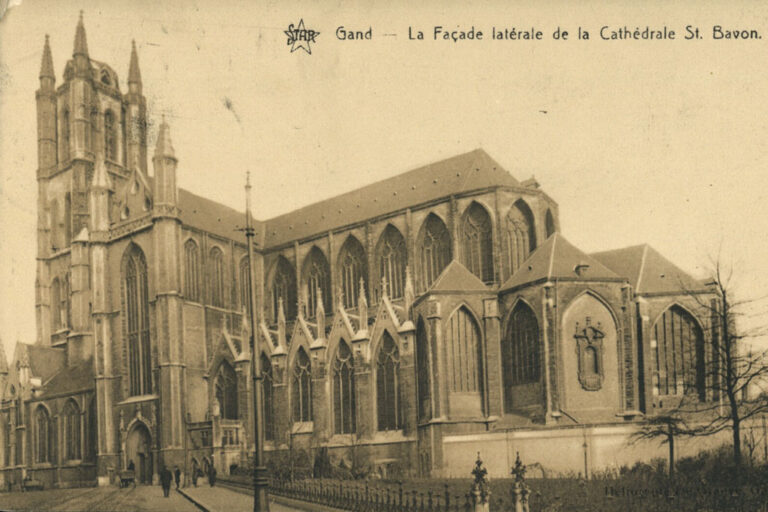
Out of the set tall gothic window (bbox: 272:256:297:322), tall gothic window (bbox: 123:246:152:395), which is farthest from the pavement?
tall gothic window (bbox: 272:256:297:322)

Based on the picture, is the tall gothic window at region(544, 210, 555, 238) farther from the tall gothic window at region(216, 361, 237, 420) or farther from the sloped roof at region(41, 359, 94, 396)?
the sloped roof at region(41, 359, 94, 396)

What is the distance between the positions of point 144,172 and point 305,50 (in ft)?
87.7

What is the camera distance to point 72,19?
24.4 meters

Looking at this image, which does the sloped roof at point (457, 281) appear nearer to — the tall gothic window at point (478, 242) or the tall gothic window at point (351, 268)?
the tall gothic window at point (478, 242)

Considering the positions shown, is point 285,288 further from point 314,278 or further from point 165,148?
point 165,148

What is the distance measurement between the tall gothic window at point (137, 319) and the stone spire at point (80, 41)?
59.5 ft

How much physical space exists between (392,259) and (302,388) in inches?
300

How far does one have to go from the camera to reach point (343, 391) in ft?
137

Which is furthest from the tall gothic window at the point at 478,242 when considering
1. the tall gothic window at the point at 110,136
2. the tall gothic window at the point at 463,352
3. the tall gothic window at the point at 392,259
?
the tall gothic window at the point at 110,136

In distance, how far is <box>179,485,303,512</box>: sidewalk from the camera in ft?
76.0

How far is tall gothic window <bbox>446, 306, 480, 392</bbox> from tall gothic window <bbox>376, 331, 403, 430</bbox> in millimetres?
3666

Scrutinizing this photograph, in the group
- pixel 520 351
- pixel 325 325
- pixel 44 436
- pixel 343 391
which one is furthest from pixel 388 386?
pixel 44 436

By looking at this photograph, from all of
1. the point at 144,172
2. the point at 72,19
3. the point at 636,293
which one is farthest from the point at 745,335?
the point at 144,172

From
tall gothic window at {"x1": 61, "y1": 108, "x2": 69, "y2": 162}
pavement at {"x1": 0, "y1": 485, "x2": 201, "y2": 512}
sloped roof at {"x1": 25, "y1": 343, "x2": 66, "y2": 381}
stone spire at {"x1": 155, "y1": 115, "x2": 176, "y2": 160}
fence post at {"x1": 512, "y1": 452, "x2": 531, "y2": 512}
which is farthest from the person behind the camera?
tall gothic window at {"x1": 61, "y1": 108, "x2": 69, "y2": 162}
